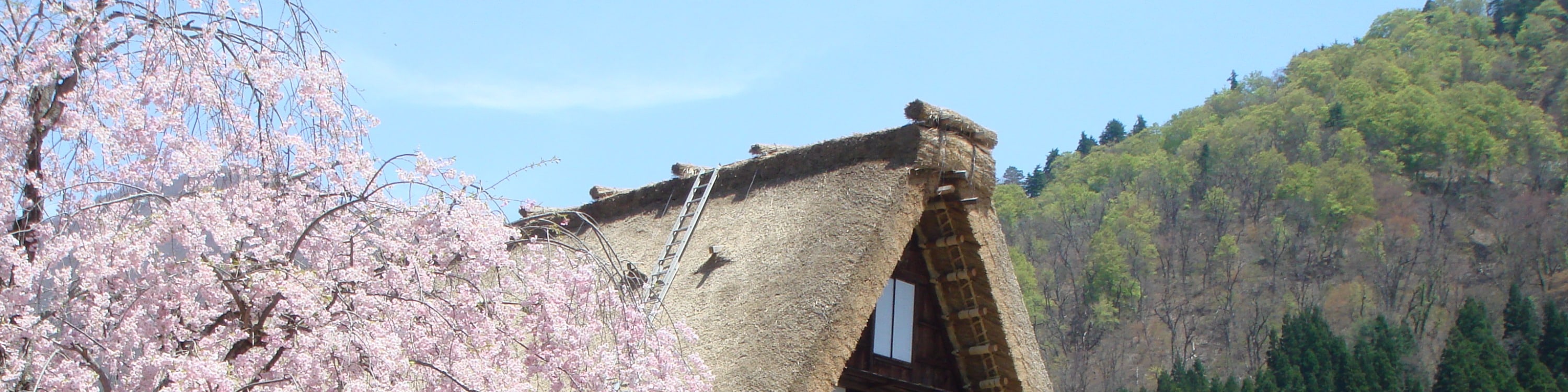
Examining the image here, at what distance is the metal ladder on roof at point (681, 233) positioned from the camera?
9125mm

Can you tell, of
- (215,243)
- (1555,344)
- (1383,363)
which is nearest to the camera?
(215,243)

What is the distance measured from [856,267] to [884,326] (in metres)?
1.33

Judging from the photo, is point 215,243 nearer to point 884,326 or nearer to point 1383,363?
point 884,326

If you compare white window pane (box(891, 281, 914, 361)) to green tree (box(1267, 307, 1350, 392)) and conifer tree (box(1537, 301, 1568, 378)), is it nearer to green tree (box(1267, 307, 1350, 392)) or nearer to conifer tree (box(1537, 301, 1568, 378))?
green tree (box(1267, 307, 1350, 392))

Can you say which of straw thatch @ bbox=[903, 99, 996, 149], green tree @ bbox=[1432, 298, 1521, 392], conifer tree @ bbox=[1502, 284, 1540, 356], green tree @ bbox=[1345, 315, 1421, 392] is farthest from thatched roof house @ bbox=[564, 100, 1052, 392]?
conifer tree @ bbox=[1502, 284, 1540, 356]

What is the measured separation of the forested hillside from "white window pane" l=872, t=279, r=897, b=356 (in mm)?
37658

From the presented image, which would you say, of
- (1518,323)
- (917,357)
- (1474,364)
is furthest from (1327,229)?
(917,357)

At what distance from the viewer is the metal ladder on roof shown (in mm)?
9125

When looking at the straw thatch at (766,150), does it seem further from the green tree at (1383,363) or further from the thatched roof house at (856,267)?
the green tree at (1383,363)

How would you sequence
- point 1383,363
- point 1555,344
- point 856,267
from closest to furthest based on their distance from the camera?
point 856,267, point 1555,344, point 1383,363

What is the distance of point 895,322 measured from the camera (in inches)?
380

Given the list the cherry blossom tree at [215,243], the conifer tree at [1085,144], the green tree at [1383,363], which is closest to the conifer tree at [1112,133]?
the conifer tree at [1085,144]

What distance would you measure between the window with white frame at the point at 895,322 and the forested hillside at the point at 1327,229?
3742cm

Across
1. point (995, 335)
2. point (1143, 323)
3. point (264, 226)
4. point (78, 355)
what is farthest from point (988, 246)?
point (1143, 323)
